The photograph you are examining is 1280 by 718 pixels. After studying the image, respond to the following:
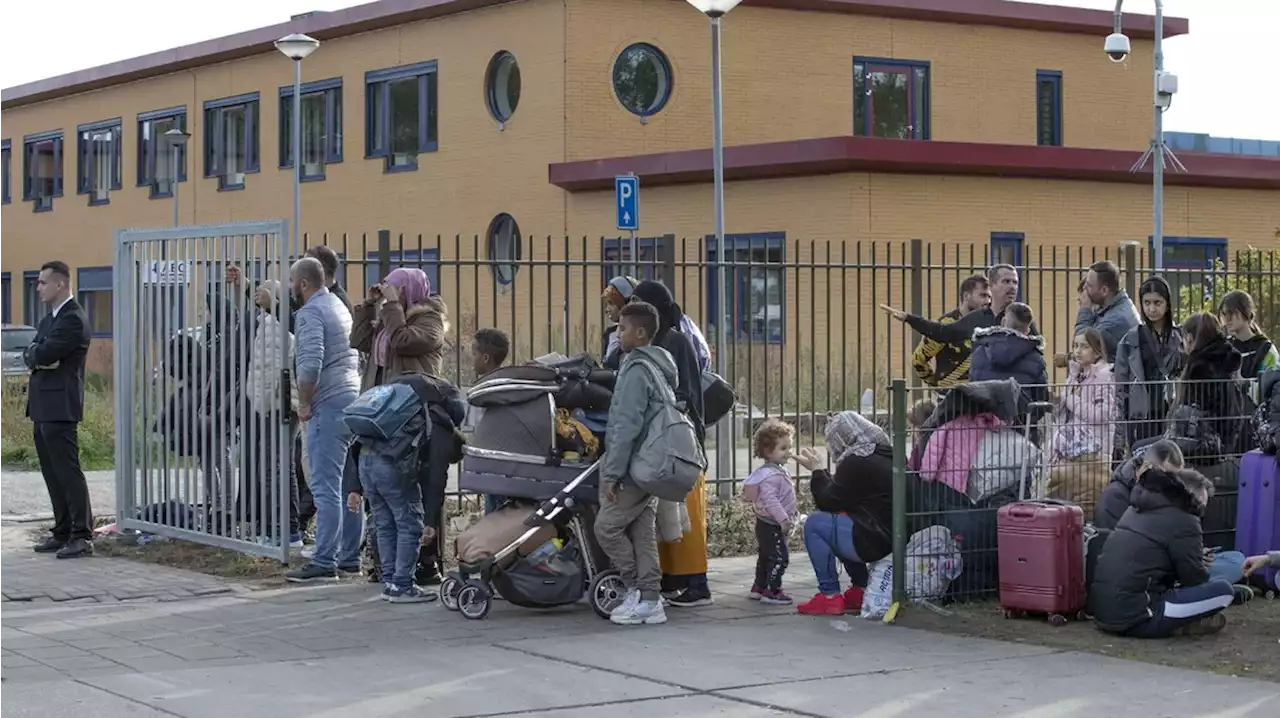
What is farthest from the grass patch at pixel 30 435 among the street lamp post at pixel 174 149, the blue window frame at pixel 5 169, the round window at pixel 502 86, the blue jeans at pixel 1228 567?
the blue window frame at pixel 5 169

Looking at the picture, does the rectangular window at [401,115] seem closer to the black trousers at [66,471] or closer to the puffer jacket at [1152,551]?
the black trousers at [66,471]

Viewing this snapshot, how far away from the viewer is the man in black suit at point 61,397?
1227cm

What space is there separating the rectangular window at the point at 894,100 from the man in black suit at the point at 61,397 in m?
22.9

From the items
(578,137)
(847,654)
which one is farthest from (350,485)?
(578,137)

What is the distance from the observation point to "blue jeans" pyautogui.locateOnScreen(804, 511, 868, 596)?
10055 mm

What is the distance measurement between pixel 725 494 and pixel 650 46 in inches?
711

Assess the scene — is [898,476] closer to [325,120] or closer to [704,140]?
[704,140]

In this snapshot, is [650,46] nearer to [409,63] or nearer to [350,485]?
[409,63]

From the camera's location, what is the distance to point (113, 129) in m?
43.1

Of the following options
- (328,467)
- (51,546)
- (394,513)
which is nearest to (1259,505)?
(394,513)

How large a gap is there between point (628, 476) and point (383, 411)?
151 centimetres

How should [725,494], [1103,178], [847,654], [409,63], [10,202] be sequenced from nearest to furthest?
[847,654], [725,494], [1103,178], [409,63], [10,202]

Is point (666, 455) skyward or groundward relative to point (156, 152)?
groundward

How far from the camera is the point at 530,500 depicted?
1003cm
